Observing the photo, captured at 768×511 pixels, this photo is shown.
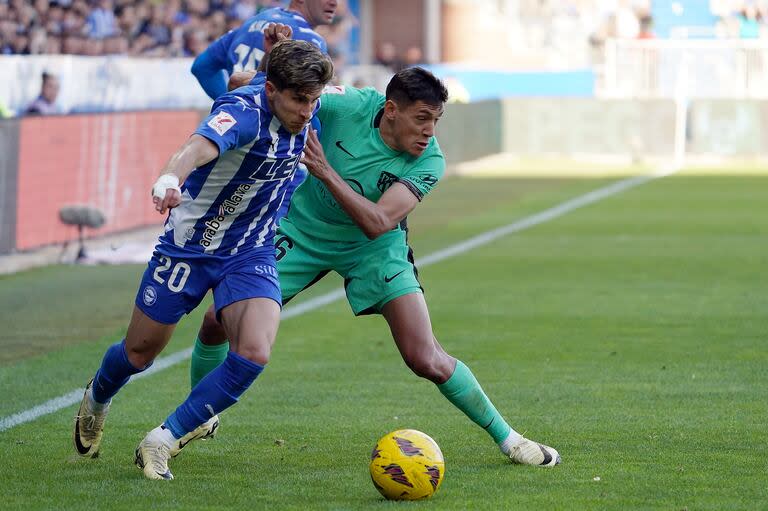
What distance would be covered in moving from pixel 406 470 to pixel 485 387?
Answer: 2818 millimetres

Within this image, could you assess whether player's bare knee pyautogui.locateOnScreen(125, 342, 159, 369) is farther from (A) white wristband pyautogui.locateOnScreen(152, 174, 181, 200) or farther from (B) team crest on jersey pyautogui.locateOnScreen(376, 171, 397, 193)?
(B) team crest on jersey pyautogui.locateOnScreen(376, 171, 397, 193)

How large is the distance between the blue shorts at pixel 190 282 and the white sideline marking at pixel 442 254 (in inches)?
61.0

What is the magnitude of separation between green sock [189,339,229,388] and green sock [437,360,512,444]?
1.12 metres

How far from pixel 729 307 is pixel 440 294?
8.12 feet

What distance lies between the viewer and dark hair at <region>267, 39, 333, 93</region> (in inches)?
237

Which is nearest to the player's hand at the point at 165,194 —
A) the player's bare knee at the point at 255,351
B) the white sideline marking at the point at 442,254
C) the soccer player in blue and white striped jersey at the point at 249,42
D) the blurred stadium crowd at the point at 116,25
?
the player's bare knee at the point at 255,351

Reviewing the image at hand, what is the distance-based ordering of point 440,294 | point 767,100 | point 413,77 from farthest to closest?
point 767,100
point 440,294
point 413,77

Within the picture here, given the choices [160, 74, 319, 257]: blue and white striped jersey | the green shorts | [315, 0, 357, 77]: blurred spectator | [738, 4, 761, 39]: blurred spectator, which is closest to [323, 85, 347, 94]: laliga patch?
[160, 74, 319, 257]: blue and white striped jersey

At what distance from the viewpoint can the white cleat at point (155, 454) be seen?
6242 mm

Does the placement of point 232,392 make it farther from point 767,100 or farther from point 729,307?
point 767,100

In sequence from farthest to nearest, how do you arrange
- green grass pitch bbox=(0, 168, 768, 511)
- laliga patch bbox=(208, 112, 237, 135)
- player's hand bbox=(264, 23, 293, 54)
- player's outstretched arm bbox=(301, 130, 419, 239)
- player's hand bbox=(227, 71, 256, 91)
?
1. player's hand bbox=(264, 23, 293, 54)
2. player's hand bbox=(227, 71, 256, 91)
3. player's outstretched arm bbox=(301, 130, 419, 239)
4. green grass pitch bbox=(0, 168, 768, 511)
5. laliga patch bbox=(208, 112, 237, 135)

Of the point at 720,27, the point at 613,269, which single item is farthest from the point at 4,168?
the point at 720,27

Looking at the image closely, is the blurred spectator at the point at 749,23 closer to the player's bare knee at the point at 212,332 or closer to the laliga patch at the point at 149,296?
the player's bare knee at the point at 212,332

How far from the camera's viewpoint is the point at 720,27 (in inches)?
1709
